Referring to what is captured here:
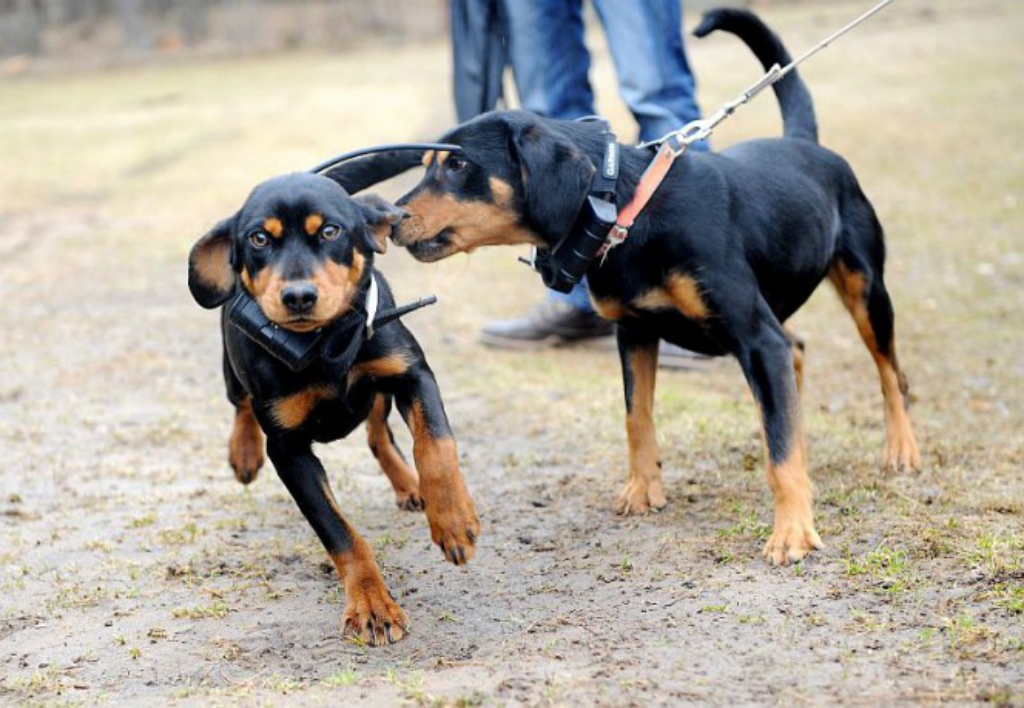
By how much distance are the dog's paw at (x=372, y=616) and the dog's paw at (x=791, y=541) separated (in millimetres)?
1120

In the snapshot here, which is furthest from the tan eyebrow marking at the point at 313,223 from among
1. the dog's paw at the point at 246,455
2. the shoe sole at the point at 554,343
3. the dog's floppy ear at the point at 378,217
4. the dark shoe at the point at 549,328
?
the shoe sole at the point at 554,343

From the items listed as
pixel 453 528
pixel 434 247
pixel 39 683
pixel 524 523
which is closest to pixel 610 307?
pixel 434 247

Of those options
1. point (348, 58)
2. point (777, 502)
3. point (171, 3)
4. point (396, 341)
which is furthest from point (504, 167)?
point (171, 3)

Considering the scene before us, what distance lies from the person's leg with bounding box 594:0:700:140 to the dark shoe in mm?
1474

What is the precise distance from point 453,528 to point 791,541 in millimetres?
1054

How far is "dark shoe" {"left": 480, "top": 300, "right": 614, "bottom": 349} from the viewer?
777cm

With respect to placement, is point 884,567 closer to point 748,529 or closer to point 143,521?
point 748,529

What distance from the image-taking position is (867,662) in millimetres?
3457

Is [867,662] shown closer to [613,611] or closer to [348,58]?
[613,611]

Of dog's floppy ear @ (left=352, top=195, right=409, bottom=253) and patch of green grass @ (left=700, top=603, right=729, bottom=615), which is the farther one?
dog's floppy ear @ (left=352, top=195, right=409, bottom=253)

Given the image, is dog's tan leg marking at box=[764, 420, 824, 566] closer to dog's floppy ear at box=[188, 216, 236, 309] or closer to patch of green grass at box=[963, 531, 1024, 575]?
Result: patch of green grass at box=[963, 531, 1024, 575]

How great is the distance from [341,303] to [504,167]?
818 millimetres

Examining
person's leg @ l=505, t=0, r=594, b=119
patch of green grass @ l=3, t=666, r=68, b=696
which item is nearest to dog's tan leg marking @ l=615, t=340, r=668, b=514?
patch of green grass @ l=3, t=666, r=68, b=696

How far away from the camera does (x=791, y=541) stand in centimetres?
429
